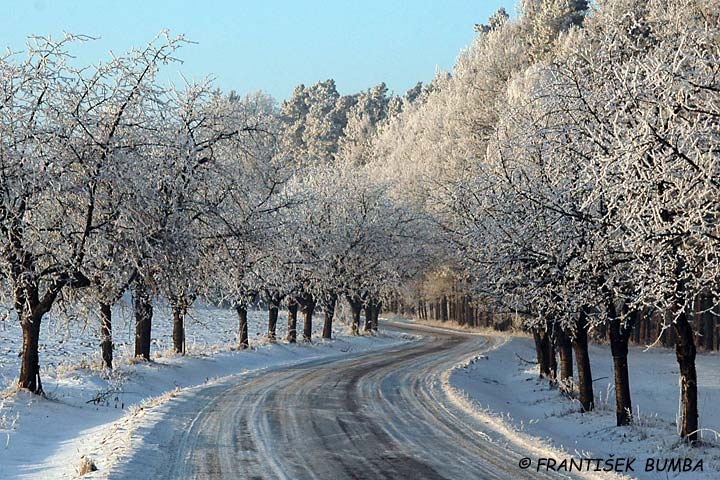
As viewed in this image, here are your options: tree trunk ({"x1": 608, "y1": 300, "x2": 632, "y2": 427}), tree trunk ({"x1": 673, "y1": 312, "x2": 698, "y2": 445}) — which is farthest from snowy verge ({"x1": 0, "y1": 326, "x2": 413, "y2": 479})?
tree trunk ({"x1": 608, "y1": 300, "x2": 632, "y2": 427})

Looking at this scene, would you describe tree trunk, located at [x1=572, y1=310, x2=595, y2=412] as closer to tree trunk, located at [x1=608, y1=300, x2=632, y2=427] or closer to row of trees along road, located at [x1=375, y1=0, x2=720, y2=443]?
row of trees along road, located at [x1=375, y1=0, x2=720, y2=443]

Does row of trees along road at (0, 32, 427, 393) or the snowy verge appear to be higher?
row of trees along road at (0, 32, 427, 393)

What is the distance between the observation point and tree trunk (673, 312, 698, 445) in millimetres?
14664

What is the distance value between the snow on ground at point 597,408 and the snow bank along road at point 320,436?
2.98 ft

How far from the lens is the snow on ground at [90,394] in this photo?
472 inches

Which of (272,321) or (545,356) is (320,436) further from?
(272,321)

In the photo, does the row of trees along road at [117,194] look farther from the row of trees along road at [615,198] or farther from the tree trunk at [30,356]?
the row of trees along road at [615,198]

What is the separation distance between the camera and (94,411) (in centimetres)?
1728

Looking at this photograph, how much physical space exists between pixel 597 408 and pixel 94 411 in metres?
13.4

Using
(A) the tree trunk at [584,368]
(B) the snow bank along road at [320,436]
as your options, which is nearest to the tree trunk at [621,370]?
(A) the tree trunk at [584,368]

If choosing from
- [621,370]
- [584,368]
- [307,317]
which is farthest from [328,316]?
[621,370]

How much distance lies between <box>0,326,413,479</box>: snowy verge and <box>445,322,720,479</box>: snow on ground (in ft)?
22.4

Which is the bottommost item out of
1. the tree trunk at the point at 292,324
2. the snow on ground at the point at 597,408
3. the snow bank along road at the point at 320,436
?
the snow on ground at the point at 597,408

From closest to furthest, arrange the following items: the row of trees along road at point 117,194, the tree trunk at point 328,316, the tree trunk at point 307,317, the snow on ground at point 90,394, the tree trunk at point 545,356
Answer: the snow on ground at point 90,394 → the row of trees along road at point 117,194 → the tree trunk at point 545,356 → the tree trunk at point 307,317 → the tree trunk at point 328,316
